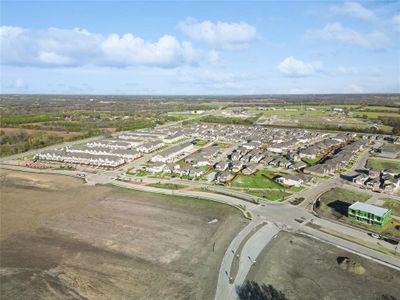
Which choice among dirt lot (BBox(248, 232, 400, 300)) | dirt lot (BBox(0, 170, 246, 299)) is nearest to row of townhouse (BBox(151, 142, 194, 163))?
dirt lot (BBox(0, 170, 246, 299))

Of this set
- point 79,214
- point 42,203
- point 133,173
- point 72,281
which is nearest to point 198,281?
point 72,281

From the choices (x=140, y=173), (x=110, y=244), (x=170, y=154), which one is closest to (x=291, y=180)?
(x=140, y=173)

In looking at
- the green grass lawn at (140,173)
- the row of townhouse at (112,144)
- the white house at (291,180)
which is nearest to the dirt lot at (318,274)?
the white house at (291,180)

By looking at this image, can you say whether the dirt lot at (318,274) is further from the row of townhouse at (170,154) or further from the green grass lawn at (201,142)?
the green grass lawn at (201,142)

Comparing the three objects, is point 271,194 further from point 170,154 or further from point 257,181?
point 170,154

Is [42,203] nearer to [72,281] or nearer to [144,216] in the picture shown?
[144,216]

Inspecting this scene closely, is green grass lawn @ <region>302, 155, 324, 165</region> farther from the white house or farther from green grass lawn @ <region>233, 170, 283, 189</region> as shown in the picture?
the white house
